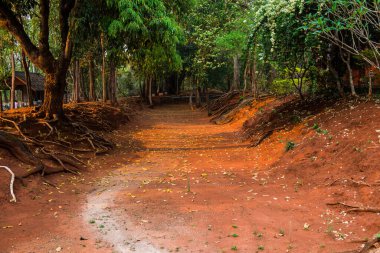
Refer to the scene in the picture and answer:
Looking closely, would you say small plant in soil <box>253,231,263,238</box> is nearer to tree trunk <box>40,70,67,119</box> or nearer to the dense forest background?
the dense forest background

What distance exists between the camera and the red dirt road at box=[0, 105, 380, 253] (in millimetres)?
5629

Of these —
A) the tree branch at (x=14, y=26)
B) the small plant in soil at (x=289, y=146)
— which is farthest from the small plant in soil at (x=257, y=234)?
the tree branch at (x=14, y=26)

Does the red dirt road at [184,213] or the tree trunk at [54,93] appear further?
the tree trunk at [54,93]

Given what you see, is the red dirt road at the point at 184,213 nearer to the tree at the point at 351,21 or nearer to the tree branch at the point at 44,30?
the tree at the point at 351,21

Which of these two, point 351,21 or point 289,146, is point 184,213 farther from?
point 351,21

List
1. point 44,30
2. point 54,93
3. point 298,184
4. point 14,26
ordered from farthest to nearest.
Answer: point 54,93 < point 44,30 < point 14,26 < point 298,184

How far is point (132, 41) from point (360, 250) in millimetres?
8883

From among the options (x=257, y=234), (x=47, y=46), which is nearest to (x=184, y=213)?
(x=257, y=234)

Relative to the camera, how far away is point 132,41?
1123 centimetres

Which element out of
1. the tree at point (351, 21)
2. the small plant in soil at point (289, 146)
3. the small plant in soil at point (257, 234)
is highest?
the tree at point (351, 21)

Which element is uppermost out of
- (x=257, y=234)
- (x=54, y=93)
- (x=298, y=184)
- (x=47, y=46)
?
(x=47, y=46)

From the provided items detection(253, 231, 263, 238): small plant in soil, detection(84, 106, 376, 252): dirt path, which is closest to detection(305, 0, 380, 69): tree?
detection(84, 106, 376, 252): dirt path

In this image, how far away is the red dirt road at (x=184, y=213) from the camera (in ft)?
18.5

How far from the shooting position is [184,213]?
23.2 feet
